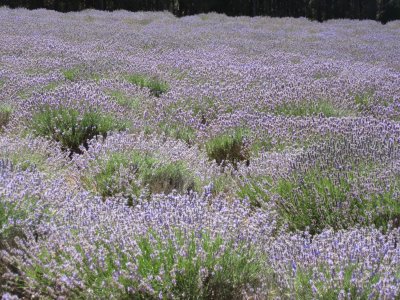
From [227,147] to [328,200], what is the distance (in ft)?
4.90

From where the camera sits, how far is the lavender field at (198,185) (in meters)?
2.04

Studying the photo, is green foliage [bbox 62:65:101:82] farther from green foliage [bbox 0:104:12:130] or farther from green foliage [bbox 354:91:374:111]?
green foliage [bbox 354:91:374:111]

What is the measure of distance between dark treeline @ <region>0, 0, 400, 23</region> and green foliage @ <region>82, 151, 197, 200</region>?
28.4 meters

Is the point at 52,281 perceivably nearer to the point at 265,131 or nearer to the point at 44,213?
the point at 44,213

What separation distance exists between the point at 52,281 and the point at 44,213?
463 millimetres

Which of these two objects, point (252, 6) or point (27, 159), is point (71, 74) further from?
point (252, 6)

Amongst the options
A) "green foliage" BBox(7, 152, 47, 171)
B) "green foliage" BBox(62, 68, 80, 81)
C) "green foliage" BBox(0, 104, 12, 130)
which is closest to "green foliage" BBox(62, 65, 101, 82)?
"green foliage" BBox(62, 68, 80, 81)

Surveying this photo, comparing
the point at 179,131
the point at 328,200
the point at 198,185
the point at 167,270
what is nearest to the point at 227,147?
the point at 179,131

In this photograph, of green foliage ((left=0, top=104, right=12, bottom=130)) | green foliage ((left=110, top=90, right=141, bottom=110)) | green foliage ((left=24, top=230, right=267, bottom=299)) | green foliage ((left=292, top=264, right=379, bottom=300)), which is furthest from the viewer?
green foliage ((left=110, top=90, right=141, bottom=110))

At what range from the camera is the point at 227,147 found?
419cm

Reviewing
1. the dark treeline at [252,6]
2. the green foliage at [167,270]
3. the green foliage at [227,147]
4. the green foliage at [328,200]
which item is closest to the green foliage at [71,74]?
the green foliage at [227,147]

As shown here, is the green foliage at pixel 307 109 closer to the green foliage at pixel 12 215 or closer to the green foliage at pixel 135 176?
the green foliage at pixel 135 176

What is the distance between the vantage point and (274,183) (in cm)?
310

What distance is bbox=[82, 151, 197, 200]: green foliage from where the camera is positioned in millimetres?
3146
